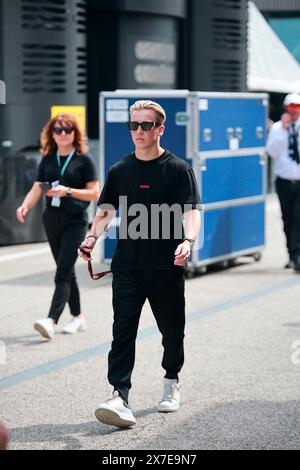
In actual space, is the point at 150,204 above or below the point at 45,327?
above

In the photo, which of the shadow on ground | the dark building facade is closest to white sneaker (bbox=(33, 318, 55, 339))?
the shadow on ground

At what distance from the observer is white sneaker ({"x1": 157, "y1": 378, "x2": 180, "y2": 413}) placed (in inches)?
267

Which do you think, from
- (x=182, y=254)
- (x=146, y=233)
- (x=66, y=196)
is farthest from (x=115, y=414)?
(x=66, y=196)

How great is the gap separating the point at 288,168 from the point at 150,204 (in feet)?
22.0

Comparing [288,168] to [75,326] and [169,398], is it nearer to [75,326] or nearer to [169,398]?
[75,326]

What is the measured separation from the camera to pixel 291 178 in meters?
13.1

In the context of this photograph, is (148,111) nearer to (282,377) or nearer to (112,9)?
(282,377)

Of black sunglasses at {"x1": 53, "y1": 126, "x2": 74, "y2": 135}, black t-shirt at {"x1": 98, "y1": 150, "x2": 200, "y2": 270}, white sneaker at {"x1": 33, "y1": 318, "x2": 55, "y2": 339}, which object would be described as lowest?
white sneaker at {"x1": 33, "y1": 318, "x2": 55, "y2": 339}

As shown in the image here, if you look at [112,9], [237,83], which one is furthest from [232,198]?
[237,83]

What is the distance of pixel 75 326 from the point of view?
9.36 meters

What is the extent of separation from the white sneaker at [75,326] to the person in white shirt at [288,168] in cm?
405

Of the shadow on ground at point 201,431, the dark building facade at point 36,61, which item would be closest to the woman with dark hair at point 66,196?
the shadow on ground at point 201,431

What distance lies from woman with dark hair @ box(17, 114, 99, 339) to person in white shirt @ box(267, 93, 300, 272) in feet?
13.5

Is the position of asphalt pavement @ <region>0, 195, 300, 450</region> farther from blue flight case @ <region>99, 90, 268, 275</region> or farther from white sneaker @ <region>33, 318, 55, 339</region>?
blue flight case @ <region>99, 90, 268, 275</region>
